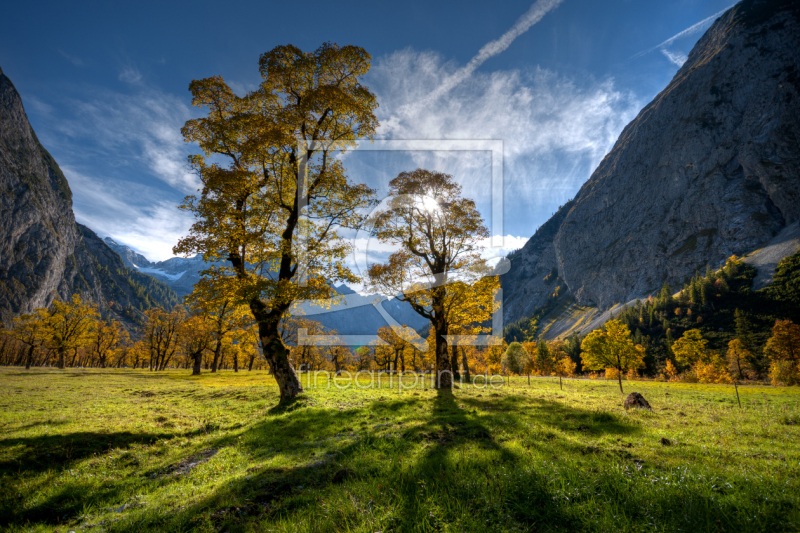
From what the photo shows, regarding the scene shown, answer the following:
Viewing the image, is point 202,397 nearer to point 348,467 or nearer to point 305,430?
point 305,430

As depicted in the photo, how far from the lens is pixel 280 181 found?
59.1ft

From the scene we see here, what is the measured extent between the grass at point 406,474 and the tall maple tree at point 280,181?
21.2 ft

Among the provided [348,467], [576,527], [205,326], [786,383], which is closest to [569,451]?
[576,527]

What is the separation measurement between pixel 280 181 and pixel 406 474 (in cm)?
1700

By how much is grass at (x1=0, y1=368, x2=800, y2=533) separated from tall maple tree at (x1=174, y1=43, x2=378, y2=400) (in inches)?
255

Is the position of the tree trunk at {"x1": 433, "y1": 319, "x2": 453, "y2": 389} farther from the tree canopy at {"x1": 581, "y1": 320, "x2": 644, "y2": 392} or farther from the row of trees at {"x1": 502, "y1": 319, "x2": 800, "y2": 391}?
the tree canopy at {"x1": 581, "y1": 320, "x2": 644, "y2": 392}

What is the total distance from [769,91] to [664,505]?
31507 centimetres

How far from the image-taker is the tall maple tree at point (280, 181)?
15.5m

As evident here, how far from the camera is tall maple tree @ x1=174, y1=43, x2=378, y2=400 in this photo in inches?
609

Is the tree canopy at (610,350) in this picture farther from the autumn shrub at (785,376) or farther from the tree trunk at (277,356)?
the tree trunk at (277,356)

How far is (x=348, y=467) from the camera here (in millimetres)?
6812

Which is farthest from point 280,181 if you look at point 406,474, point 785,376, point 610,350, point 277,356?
point 785,376

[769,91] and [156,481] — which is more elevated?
[769,91]

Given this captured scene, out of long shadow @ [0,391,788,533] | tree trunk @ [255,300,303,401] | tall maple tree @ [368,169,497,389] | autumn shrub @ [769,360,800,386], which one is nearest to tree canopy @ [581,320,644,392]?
autumn shrub @ [769,360,800,386]
